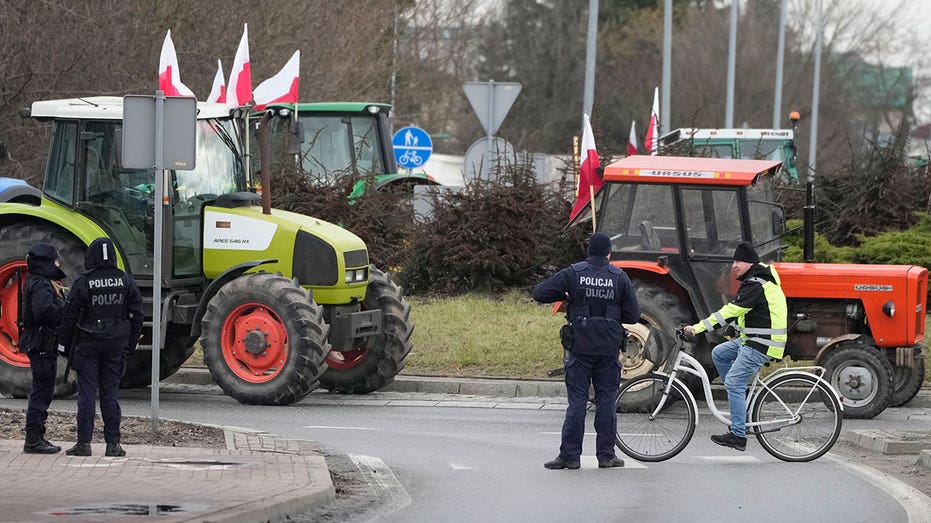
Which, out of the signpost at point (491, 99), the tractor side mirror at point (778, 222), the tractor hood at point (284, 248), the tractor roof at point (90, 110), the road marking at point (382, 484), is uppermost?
the signpost at point (491, 99)

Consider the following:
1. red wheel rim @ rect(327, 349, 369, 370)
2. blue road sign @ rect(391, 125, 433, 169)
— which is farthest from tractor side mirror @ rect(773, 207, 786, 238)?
blue road sign @ rect(391, 125, 433, 169)

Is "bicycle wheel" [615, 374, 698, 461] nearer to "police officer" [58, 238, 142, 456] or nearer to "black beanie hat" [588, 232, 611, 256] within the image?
"black beanie hat" [588, 232, 611, 256]

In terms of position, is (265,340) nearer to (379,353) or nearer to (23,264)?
(379,353)

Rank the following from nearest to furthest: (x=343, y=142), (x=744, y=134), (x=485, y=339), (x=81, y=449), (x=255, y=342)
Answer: (x=81, y=449) < (x=255, y=342) < (x=485, y=339) < (x=343, y=142) < (x=744, y=134)

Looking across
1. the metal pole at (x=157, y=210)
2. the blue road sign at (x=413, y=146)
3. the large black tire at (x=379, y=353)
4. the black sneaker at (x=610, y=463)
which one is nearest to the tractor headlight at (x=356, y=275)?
the large black tire at (x=379, y=353)

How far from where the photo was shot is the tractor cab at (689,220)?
49.6 feet

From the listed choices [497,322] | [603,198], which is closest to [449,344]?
[497,322]

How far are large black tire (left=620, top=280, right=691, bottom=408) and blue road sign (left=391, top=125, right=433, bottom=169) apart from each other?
14180 mm

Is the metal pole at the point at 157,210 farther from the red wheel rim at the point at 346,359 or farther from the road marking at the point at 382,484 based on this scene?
the red wheel rim at the point at 346,359

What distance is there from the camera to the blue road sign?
28922 millimetres

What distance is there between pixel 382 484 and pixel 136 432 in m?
2.70

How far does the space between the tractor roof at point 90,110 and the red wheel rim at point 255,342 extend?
1916mm

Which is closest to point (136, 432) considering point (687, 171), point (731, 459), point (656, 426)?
point (656, 426)

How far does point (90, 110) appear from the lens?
15.5 meters
